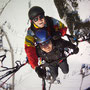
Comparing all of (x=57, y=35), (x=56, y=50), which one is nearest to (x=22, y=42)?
(x=56, y=50)

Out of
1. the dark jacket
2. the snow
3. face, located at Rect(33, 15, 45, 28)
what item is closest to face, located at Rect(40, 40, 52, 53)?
the dark jacket

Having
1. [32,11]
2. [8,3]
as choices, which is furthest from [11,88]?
[32,11]

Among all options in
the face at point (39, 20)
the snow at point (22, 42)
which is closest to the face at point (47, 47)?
the face at point (39, 20)

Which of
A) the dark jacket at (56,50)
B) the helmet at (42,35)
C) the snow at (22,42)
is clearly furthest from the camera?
the snow at (22,42)

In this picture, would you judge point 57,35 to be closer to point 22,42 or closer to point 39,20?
point 39,20

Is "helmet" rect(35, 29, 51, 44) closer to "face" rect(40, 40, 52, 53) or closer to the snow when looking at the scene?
"face" rect(40, 40, 52, 53)

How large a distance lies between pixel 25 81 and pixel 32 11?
1.53 metres

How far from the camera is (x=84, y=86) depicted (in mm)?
2102

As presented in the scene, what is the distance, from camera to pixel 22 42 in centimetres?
185

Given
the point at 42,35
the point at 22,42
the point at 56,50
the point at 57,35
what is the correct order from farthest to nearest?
the point at 22,42
the point at 56,50
the point at 57,35
the point at 42,35

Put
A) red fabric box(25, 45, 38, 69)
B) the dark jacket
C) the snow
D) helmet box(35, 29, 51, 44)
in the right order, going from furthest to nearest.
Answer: the snow
the dark jacket
red fabric box(25, 45, 38, 69)
helmet box(35, 29, 51, 44)

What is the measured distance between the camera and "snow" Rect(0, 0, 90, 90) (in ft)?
5.39

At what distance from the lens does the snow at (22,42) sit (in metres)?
1.64

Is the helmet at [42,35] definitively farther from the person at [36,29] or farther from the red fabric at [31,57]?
the red fabric at [31,57]
